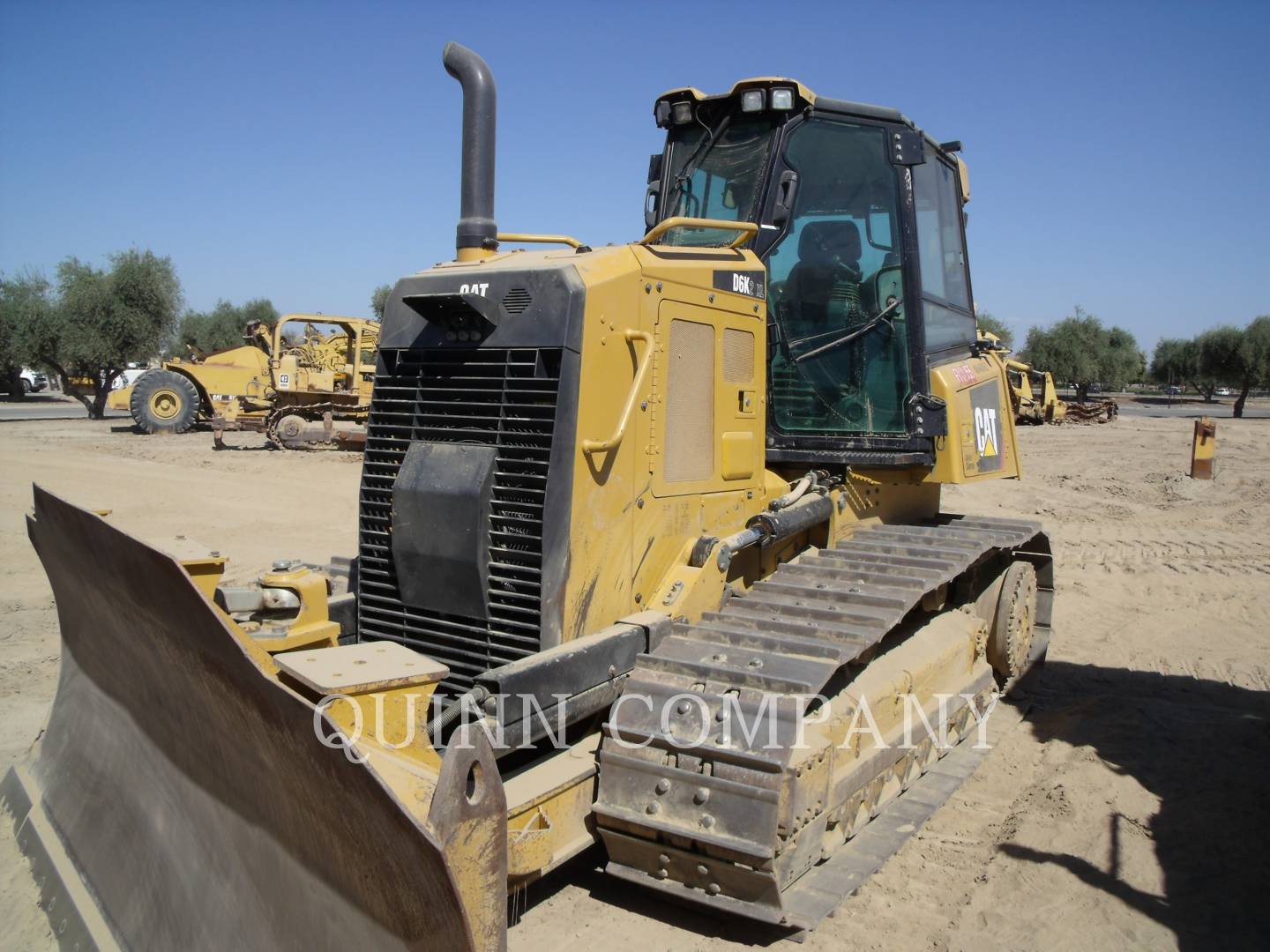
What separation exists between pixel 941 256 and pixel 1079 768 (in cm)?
302

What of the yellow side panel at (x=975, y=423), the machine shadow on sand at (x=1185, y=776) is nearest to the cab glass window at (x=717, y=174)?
the yellow side panel at (x=975, y=423)

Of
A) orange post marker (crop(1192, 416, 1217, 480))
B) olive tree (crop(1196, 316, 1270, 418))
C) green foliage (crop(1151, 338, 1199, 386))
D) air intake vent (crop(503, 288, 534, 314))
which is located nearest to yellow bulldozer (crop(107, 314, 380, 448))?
orange post marker (crop(1192, 416, 1217, 480))

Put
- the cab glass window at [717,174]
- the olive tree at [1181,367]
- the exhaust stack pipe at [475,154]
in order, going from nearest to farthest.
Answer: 1. the exhaust stack pipe at [475,154]
2. the cab glass window at [717,174]
3. the olive tree at [1181,367]

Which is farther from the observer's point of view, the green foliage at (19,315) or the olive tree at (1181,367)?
the olive tree at (1181,367)

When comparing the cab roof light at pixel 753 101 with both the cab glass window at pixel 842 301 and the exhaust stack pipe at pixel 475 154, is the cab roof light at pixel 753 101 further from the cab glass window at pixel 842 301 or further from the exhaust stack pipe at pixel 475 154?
the exhaust stack pipe at pixel 475 154

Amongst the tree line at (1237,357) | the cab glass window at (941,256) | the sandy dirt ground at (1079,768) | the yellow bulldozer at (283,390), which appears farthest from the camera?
the tree line at (1237,357)

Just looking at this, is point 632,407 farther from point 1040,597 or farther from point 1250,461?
point 1250,461

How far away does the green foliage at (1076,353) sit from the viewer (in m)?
56.6

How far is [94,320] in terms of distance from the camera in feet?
115

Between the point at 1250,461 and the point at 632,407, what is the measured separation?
18139mm

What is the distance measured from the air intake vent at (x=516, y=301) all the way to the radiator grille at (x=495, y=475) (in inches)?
6.8

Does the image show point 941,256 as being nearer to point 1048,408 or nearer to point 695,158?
point 695,158

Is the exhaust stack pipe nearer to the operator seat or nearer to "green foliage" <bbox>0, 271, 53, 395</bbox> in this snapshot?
the operator seat

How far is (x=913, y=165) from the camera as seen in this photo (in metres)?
5.28
